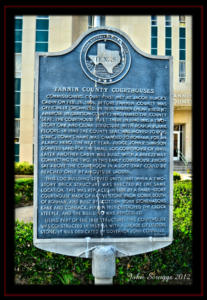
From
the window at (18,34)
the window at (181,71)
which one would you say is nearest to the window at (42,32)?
the window at (18,34)

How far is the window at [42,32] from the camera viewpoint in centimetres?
1823

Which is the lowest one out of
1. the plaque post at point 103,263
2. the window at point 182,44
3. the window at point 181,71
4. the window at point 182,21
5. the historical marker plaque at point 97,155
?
the plaque post at point 103,263

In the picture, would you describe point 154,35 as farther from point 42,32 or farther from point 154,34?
point 42,32

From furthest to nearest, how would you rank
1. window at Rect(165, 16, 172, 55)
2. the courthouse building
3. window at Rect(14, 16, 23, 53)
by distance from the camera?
1. window at Rect(165, 16, 172, 55)
2. window at Rect(14, 16, 23, 53)
3. the courthouse building

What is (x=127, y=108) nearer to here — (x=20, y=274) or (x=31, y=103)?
(x=20, y=274)

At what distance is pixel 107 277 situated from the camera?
3152 millimetres

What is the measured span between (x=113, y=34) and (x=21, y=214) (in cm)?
646

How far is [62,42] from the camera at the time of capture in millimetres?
18188

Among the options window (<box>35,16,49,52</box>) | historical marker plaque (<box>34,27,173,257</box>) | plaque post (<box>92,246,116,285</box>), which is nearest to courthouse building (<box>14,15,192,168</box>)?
window (<box>35,16,49,52</box>)

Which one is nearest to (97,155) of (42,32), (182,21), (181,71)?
(42,32)

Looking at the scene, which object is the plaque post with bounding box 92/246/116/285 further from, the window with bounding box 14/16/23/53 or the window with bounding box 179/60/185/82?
the window with bounding box 179/60/185/82

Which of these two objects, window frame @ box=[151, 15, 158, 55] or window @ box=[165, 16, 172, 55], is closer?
window frame @ box=[151, 15, 158, 55]

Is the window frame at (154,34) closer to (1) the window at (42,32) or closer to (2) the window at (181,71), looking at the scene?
(2) the window at (181,71)

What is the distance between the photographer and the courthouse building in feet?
59.6
